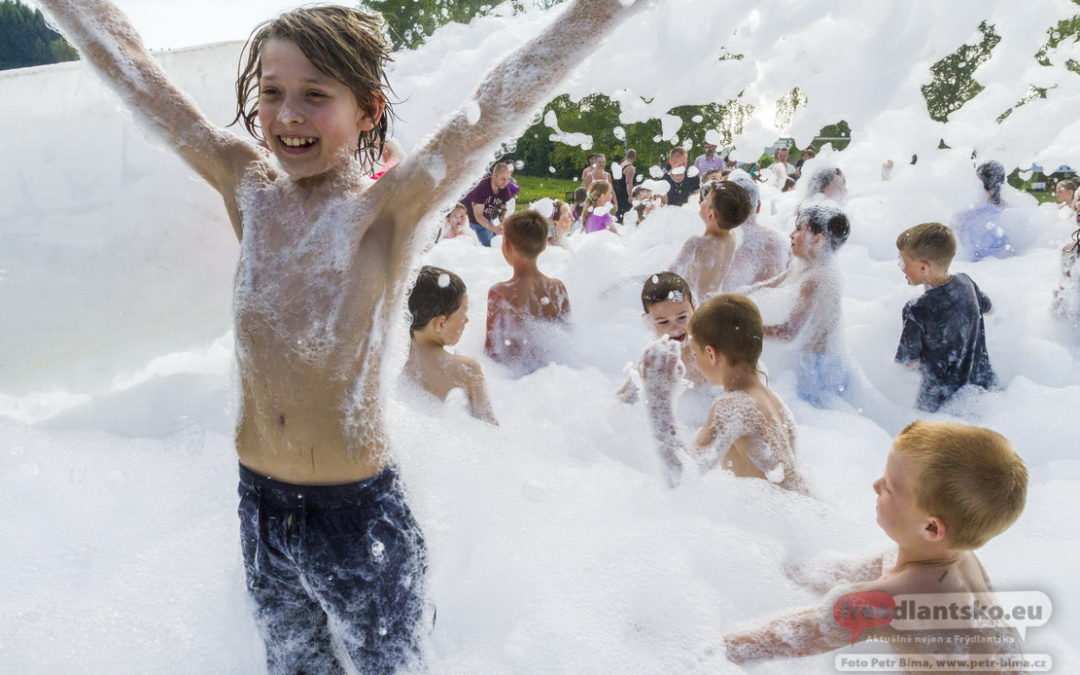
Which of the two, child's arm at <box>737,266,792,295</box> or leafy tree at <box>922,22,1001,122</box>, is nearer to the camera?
child's arm at <box>737,266,792,295</box>

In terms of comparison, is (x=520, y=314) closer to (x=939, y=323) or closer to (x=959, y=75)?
(x=939, y=323)

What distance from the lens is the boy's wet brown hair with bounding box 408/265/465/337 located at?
3.10 metres

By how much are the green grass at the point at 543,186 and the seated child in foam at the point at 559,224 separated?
30.3ft

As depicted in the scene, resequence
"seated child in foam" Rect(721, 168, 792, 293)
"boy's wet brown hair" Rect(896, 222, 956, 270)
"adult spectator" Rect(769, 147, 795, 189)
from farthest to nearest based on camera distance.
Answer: "adult spectator" Rect(769, 147, 795, 189) → "seated child in foam" Rect(721, 168, 792, 293) → "boy's wet brown hair" Rect(896, 222, 956, 270)

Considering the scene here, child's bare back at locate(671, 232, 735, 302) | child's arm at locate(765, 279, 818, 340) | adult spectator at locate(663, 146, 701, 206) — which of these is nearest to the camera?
child's arm at locate(765, 279, 818, 340)

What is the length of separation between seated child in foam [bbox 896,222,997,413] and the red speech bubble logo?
2.66 metres

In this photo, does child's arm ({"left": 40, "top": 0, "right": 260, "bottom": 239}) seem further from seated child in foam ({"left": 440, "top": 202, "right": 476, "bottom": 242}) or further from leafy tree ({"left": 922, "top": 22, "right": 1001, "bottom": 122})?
leafy tree ({"left": 922, "top": 22, "right": 1001, "bottom": 122})

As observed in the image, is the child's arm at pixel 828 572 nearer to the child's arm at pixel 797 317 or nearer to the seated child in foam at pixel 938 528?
the seated child in foam at pixel 938 528

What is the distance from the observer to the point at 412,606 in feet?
5.88

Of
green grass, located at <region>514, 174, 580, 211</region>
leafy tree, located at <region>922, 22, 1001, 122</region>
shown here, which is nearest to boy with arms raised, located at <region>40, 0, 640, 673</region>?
leafy tree, located at <region>922, 22, 1001, 122</region>

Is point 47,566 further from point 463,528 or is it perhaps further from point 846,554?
point 846,554

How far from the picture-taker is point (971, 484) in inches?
69.2

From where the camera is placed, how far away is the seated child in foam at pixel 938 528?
1759 mm

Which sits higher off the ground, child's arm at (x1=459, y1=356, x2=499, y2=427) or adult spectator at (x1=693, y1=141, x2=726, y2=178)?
adult spectator at (x1=693, y1=141, x2=726, y2=178)
